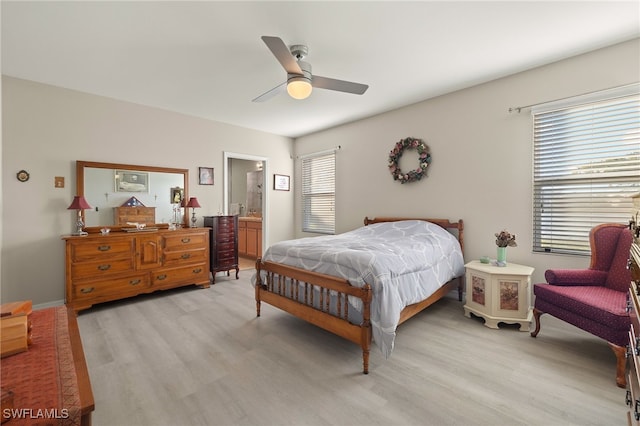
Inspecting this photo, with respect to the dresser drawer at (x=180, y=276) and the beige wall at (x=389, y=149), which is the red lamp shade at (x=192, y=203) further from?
the dresser drawer at (x=180, y=276)

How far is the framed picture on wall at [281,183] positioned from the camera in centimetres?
556

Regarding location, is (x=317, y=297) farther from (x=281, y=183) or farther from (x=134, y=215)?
(x=281, y=183)

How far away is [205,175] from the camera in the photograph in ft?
15.0

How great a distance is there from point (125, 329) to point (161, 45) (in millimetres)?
2746

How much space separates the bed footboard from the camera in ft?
6.56

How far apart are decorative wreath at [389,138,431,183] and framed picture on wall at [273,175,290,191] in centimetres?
237

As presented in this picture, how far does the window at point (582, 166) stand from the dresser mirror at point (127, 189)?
4.78 metres

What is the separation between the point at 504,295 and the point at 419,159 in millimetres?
2017

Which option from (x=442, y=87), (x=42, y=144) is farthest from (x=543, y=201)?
(x=42, y=144)

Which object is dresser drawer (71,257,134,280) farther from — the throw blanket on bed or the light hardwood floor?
the throw blanket on bed

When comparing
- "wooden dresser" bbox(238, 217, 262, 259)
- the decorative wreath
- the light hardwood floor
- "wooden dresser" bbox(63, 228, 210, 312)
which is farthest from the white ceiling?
"wooden dresser" bbox(238, 217, 262, 259)

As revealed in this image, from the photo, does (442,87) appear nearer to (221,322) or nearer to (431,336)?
(431,336)

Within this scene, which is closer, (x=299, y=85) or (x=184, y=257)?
(x=299, y=85)

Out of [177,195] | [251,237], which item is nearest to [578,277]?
[177,195]
